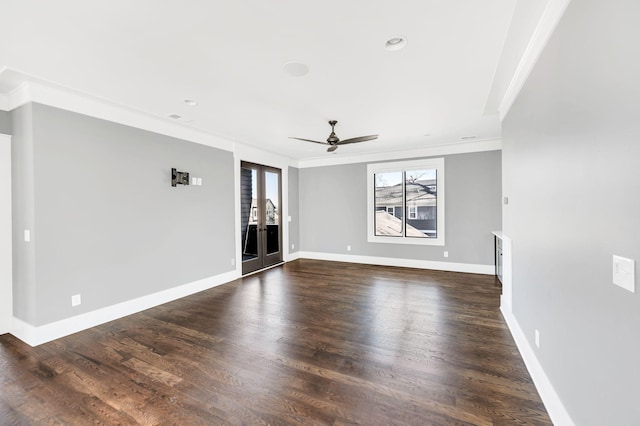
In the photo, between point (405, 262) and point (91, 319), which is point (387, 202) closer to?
point (405, 262)

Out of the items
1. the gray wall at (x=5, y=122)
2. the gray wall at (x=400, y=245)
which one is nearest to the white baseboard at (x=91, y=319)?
the gray wall at (x=5, y=122)

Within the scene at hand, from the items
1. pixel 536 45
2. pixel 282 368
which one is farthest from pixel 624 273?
pixel 282 368

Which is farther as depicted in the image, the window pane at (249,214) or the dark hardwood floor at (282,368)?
the window pane at (249,214)

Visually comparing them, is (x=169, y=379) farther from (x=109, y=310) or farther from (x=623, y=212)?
(x=623, y=212)

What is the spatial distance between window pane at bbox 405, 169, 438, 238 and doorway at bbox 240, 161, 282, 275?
308cm

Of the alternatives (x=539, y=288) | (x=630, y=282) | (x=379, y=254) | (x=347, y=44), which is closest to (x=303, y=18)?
(x=347, y=44)

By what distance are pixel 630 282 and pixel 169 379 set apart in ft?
9.68

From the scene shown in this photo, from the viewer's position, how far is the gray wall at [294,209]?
727 centimetres

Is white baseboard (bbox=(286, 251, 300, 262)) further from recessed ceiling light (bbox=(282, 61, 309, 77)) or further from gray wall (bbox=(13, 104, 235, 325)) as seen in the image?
recessed ceiling light (bbox=(282, 61, 309, 77))

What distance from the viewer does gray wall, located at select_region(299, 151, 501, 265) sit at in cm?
566

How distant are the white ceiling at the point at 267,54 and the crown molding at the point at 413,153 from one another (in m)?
2.02

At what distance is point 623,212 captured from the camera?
110 centimetres

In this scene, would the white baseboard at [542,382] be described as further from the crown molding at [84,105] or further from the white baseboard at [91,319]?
the crown molding at [84,105]

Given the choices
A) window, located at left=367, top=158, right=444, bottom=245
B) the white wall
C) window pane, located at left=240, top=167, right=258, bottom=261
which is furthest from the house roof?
the white wall
